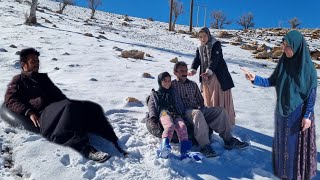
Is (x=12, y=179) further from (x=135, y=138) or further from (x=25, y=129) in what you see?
(x=135, y=138)

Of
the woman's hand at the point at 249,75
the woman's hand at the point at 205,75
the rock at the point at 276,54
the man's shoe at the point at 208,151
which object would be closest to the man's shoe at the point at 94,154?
the man's shoe at the point at 208,151

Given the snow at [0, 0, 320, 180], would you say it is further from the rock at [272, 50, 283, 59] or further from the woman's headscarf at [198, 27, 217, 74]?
the rock at [272, 50, 283, 59]

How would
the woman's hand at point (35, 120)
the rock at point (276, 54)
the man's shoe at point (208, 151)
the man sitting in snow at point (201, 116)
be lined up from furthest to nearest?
the rock at point (276, 54), the man sitting in snow at point (201, 116), the man's shoe at point (208, 151), the woman's hand at point (35, 120)

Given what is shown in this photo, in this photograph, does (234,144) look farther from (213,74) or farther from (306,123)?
(306,123)

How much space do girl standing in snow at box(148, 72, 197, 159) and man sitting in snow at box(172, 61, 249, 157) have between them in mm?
126

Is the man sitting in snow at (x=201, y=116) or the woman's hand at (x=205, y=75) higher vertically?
the woman's hand at (x=205, y=75)

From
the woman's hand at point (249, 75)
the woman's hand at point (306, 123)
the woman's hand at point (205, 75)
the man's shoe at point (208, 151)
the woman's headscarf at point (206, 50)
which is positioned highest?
the woman's headscarf at point (206, 50)

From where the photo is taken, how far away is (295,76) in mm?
3211

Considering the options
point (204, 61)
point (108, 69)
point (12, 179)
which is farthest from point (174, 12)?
point (12, 179)

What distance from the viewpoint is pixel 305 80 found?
3166mm

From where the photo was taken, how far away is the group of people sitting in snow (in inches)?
128

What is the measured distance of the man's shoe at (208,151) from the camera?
3930 mm

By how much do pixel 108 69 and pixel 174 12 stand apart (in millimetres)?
19442

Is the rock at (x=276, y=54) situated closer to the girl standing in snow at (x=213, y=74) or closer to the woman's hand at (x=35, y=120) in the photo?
the girl standing in snow at (x=213, y=74)
